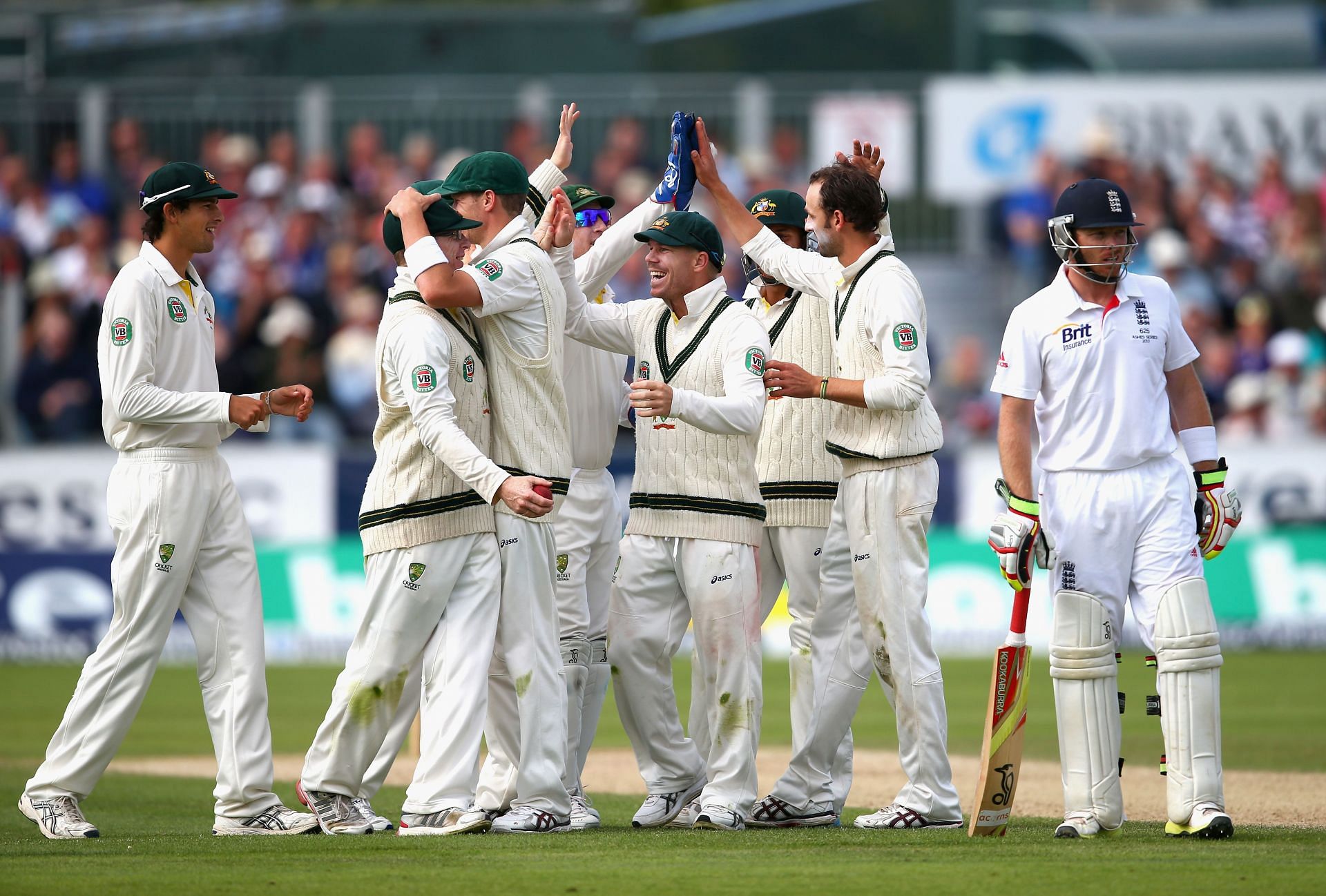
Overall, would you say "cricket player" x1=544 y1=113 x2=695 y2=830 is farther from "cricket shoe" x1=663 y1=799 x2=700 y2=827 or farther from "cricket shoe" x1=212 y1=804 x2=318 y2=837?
"cricket shoe" x1=212 y1=804 x2=318 y2=837

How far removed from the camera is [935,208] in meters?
22.1

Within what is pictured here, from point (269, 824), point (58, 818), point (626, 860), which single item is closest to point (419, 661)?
point (269, 824)

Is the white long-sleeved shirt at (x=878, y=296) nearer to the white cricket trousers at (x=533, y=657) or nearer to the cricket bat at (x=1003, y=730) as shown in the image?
the cricket bat at (x=1003, y=730)

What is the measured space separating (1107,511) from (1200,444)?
631 mm

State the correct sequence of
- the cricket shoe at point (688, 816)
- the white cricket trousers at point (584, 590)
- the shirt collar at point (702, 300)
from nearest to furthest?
the cricket shoe at point (688, 816), the shirt collar at point (702, 300), the white cricket trousers at point (584, 590)

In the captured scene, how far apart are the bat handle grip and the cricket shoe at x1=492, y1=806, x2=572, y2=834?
6.81ft

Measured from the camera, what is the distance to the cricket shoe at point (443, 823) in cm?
725

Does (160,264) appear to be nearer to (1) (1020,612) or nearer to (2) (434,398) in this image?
(2) (434,398)

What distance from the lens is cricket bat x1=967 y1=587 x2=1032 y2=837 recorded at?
7359 mm

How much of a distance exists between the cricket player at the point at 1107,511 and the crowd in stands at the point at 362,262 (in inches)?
451

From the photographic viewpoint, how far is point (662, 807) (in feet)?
26.6

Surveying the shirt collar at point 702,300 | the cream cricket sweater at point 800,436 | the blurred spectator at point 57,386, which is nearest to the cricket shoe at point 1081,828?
the cream cricket sweater at point 800,436

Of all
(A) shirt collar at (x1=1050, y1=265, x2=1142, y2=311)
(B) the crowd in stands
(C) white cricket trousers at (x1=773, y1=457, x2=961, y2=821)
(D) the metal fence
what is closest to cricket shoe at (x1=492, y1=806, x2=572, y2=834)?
(C) white cricket trousers at (x1=773, y1=457, x2=961, y2=821)

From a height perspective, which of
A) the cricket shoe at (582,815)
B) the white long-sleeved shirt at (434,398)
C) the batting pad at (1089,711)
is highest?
the white long-sleeved shirt at (434,398)
